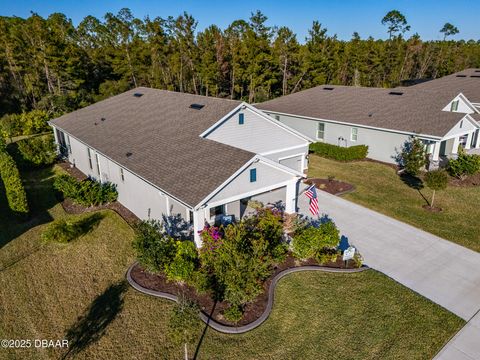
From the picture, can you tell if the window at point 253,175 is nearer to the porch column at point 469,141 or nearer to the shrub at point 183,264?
the shrub at point 183,264

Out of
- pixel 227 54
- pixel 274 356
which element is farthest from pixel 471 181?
pixel 227 54

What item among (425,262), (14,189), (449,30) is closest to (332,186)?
(425,262)

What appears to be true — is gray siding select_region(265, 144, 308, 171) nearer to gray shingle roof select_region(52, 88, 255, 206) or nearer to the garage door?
the garage door

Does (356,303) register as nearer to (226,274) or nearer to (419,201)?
(226,274)

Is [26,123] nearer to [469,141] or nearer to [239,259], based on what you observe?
[239,259]

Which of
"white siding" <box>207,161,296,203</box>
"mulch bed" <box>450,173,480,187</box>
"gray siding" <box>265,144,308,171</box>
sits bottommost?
"mulch bed" <box>450,173,480,187</box>

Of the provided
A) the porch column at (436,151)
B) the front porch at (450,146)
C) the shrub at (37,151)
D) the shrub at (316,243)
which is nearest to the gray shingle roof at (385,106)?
the porch column at (436,151)

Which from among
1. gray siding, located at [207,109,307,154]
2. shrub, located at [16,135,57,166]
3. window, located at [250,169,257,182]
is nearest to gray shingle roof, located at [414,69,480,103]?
gray siding, located at [207,109,307,154]
